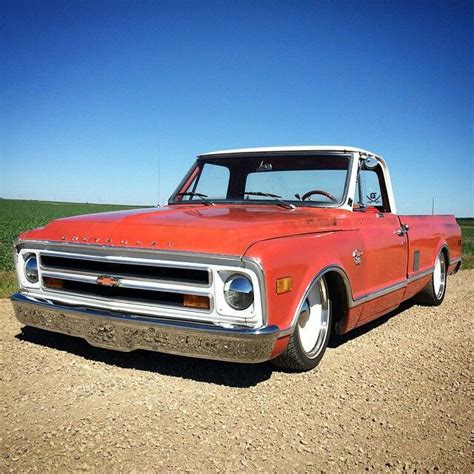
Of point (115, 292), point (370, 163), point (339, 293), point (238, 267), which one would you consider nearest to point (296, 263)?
point (238, 267)

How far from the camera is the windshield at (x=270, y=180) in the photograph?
14.5 ft

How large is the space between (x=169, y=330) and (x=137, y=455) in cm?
76

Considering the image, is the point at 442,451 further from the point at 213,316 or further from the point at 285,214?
the point at 285,214

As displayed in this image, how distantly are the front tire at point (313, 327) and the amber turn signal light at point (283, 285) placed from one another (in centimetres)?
43

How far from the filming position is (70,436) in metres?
2.46

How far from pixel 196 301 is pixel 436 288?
171 inches

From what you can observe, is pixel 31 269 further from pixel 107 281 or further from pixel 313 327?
pixel 313 327

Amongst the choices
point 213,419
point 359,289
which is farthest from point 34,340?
point 359,289

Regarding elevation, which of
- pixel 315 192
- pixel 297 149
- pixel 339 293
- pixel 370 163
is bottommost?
pixel 339 293

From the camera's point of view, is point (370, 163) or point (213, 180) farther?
point (213, 180)

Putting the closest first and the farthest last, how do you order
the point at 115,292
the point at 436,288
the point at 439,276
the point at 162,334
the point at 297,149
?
the point at 162,334 < the point at 115,292 < the point at 297,149 < the point at 436,288 < the point at 439,276

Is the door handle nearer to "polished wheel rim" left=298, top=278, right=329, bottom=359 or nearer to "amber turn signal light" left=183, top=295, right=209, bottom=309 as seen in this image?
"polished wheel rim" left=298, top=278, right=329, bottom=359

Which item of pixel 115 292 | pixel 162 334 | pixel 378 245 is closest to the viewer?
pixel 162 334

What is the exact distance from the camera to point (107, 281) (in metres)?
3.14
